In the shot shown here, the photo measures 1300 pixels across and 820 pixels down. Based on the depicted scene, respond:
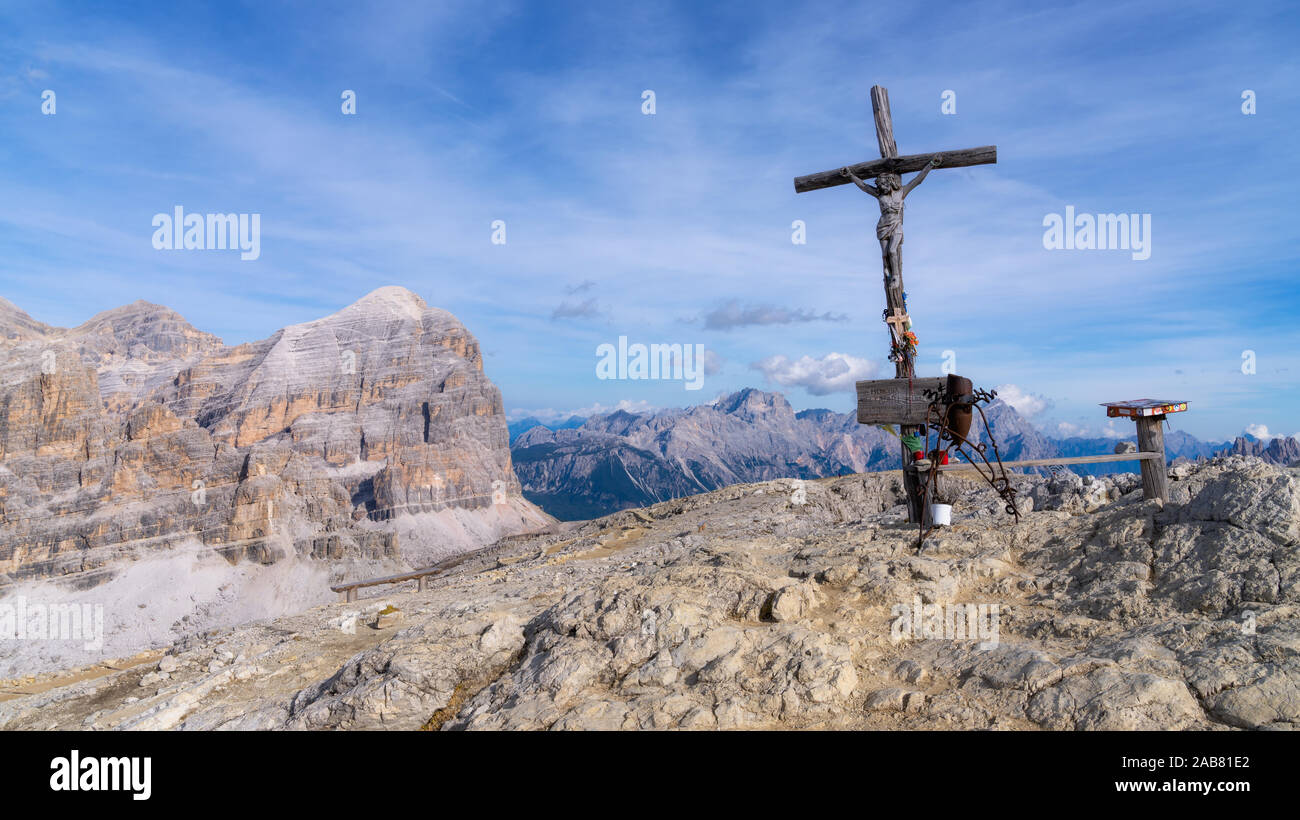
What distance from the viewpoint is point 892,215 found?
464 inches

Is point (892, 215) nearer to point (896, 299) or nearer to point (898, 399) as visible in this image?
point (896, 299)

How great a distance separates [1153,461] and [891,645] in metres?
5.81

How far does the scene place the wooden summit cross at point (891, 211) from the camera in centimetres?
1085

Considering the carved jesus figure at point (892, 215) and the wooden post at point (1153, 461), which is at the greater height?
the carved jesus figure at point (892, 215)

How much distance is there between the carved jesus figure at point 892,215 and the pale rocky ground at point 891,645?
4769mm

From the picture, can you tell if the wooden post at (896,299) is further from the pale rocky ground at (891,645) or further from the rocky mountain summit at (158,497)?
the rocky mountain summit at (158,497)

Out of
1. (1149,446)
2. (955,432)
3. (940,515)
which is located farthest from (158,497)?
(1149,446)

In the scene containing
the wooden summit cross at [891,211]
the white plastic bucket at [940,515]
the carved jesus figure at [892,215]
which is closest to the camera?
the white plastic bucket at [940,515]

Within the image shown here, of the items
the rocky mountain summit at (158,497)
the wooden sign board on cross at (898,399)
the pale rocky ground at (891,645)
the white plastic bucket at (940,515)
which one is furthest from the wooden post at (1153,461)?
the rocky mountain summit at (158,497)

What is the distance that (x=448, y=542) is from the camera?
170625 millimetres

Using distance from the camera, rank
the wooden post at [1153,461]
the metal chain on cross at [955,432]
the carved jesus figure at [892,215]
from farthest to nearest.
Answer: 1. the carved jesus figure at [892,215]
2. the wooden post at [1153,461]
3. the metal chain on cross at [955,432]

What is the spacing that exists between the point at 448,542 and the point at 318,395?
69.0 meters
